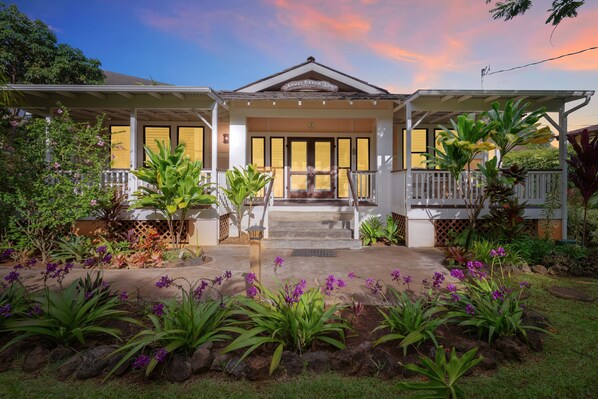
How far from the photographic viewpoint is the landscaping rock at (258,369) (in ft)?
8.86

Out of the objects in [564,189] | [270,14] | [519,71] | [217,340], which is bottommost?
[217,340]

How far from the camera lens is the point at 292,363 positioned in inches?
111

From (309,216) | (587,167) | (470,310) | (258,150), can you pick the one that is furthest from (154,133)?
(587,167)

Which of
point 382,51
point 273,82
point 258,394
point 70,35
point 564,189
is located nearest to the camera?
point 258,394

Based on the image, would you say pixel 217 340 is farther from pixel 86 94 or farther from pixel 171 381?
pixel 86 94

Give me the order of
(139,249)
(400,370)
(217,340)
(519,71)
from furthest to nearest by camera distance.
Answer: (519,71)
(139,249)
(217,340)
(400,370)

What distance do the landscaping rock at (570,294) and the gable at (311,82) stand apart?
7.15 m

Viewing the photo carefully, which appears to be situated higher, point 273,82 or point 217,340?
point 273,82

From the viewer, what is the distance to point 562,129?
8.77 meters

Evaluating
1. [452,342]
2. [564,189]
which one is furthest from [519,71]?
[452,342]

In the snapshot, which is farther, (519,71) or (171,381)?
(519,71)

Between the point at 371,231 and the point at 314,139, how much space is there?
4.56m

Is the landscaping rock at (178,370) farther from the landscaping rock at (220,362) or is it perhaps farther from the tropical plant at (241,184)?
the tropical plant at (241,184)

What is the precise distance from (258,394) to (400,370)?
1.20m
